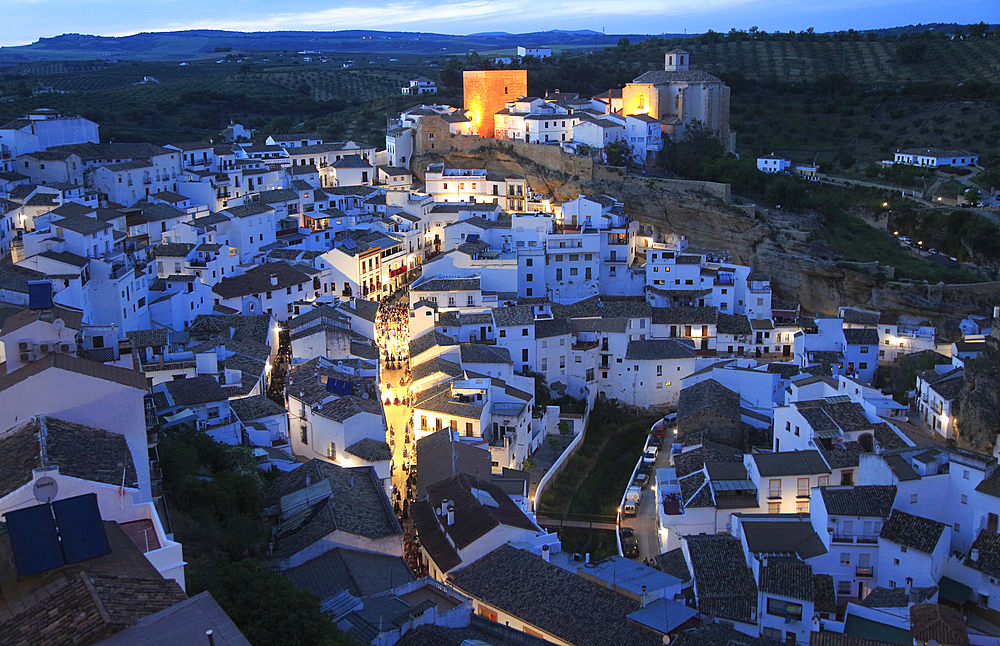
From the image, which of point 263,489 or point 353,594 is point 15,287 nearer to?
point 263,489

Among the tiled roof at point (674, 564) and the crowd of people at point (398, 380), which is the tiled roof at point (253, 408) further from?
the tiled roof at point (674, 564)

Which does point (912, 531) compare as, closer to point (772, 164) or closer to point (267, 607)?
point (267, 607)

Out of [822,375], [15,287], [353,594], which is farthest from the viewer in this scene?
[822,375]

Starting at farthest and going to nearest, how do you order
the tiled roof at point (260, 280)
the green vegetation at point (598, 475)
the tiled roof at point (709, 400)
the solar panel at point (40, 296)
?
the tiled roof at point (260, 280) → the tiled roof at point (709, 400) → the green vegetation at point (598, 475) → the solar panel at point (40, 296)

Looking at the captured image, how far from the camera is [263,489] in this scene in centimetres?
1541

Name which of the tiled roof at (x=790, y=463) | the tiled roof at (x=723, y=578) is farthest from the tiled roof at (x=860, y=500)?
the tiled roof at (x=723, y=578)

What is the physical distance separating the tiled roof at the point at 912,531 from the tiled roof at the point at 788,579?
1484mm

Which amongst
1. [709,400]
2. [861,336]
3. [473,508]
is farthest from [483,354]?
[861,336]

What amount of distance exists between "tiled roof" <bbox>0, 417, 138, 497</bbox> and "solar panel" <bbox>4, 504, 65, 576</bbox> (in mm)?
1267

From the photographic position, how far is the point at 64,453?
973cm

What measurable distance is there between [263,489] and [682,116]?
92.8ft

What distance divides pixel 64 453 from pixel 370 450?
8.13 meters

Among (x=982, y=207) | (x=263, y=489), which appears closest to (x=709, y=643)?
(x=263, y=489)

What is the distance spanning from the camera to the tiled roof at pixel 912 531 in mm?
14789
